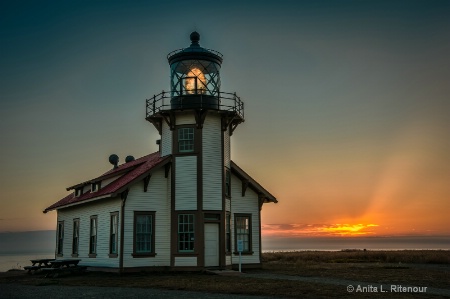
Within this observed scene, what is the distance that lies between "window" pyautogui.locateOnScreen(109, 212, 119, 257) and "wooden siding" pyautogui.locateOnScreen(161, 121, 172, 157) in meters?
4.09

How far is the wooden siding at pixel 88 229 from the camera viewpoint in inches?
1071

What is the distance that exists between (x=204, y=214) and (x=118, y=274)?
500 centimetres

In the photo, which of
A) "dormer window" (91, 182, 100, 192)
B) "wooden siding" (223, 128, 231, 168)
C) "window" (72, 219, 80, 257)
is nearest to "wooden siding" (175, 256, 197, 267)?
"wooden siding" (223, 128, 231, 168)

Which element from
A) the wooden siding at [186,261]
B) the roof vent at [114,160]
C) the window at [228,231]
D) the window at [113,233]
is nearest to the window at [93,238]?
the window at [113,233]

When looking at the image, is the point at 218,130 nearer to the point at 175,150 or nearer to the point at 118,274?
the point at 175,150

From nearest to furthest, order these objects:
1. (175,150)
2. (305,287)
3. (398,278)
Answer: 1. (305,287)
2. (398,278)
3. (175,150)

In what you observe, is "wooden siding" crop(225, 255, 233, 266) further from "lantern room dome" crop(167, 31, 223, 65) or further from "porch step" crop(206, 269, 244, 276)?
"lantern room dome" crop(167, 31, 223, 65)

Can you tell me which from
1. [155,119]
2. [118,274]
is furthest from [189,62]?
[118,274]

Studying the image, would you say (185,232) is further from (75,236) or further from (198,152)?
(75,236)

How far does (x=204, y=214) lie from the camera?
1031 inches

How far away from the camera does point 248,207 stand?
29172mm

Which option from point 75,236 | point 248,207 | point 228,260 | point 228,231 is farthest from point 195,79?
point 75,236

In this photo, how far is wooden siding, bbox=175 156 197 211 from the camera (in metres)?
26.2

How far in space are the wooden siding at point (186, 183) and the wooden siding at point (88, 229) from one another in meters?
3.00
